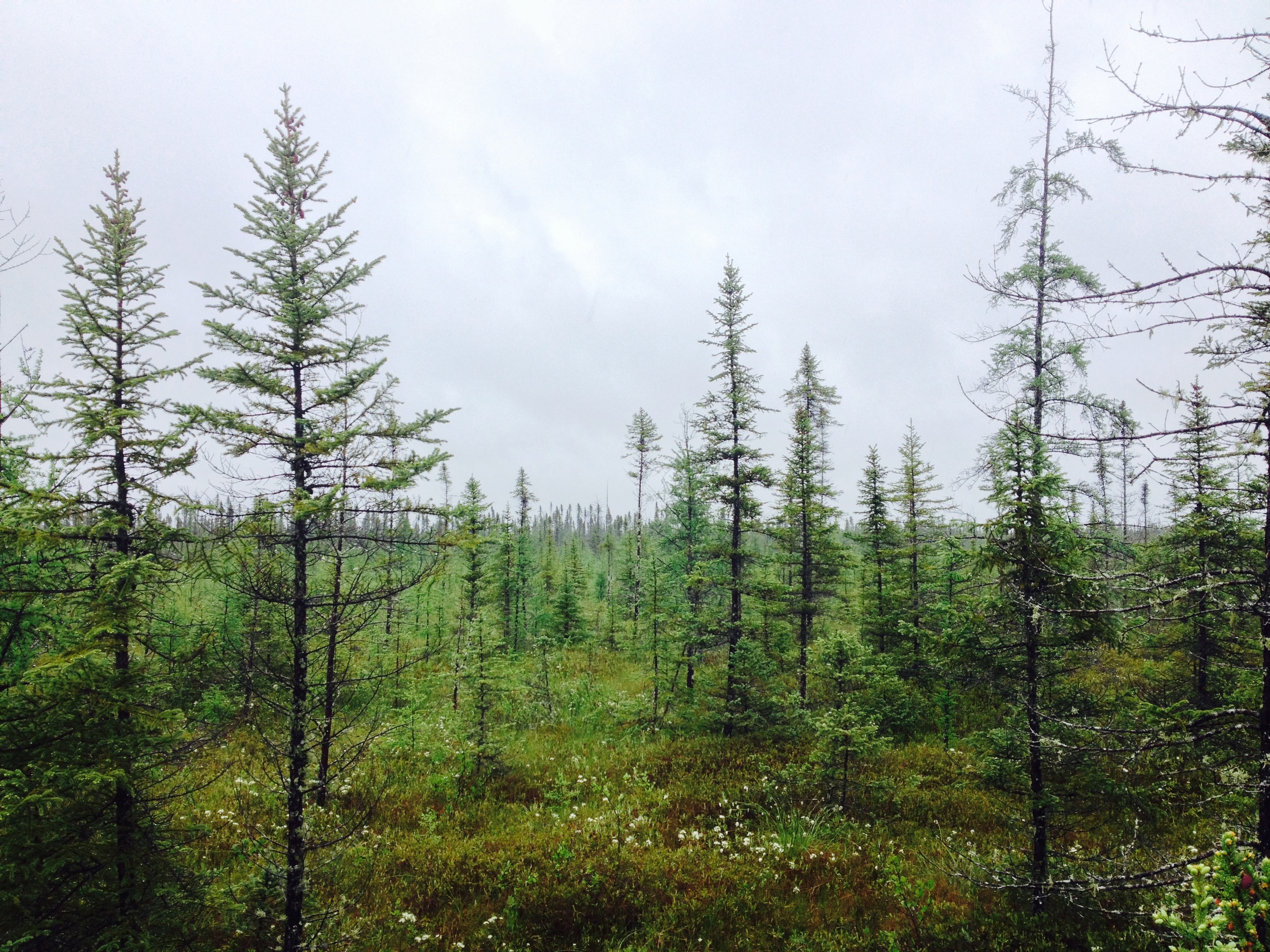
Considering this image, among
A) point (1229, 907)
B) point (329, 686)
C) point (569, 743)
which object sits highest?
point (329, 686)

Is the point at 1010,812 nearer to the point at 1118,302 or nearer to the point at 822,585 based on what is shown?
the point at 822,585

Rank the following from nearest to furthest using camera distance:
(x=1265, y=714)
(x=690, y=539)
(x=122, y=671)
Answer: (x=1265, y=714), (x=122, y=671), (x=690, y=539)

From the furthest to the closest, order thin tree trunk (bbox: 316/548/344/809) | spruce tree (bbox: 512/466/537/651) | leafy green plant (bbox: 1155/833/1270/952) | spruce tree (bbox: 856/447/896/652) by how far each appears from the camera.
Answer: spruce tree (bbox: 512/466/537/651) < spruce tree (bbox: 856/447/896/652) < thin tree trunk (bbox: 316/548/344/809) < leafy green plant (bbox: 1155/833/1270/952)

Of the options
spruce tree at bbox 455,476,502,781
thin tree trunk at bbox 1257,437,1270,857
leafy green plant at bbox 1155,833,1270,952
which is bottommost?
spruce tree at bbox 455,476,502,781

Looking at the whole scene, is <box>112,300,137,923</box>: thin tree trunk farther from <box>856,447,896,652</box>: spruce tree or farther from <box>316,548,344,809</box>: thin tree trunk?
<box>856,447,896,652</box>: spruce tree

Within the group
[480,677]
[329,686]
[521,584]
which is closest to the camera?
[329,686]

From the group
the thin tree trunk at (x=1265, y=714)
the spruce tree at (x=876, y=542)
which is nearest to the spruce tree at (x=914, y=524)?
the spruce tree at (x=876, y=542)

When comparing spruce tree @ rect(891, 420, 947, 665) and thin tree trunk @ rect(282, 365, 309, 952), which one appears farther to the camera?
spruce tree @ rect(891, 420, 947, 665)

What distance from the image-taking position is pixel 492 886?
8.20m

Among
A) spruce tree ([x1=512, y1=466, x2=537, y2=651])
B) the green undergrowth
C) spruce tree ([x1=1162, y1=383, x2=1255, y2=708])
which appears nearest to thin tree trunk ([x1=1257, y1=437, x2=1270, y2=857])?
the green undergrowth

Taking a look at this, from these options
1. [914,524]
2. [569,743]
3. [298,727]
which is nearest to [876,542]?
[914,524]

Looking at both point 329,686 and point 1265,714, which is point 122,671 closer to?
point 329,686

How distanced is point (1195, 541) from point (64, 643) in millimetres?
24682

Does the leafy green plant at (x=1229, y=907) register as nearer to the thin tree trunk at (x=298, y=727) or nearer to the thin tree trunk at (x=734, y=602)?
the thin tree trunk at (x=298, y=727)
